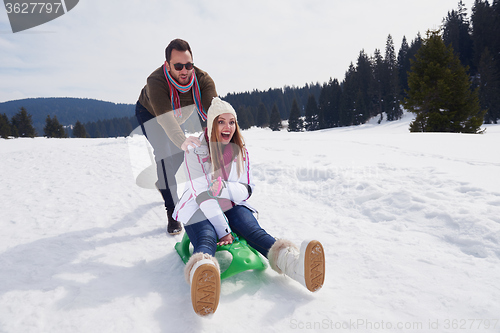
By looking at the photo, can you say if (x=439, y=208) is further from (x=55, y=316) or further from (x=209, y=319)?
(x=55, y=316)

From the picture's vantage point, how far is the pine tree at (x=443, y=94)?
581 inches

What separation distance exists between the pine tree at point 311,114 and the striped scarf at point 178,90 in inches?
2005

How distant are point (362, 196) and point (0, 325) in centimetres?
382

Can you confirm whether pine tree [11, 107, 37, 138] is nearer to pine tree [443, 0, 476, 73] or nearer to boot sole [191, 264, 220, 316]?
boot sole [191, 264, 220, 316]

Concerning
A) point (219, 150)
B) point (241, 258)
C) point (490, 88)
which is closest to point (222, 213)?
point (241, 258)

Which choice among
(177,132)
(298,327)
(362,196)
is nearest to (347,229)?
(362,196)

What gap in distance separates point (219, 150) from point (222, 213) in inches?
23.4

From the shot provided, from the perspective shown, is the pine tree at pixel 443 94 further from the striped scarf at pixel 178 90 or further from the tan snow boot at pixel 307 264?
the tan snow boot at pixel 307 264

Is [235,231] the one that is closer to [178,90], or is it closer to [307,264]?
[307,264]

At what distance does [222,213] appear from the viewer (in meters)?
2.32

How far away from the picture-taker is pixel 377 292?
1.90 metres

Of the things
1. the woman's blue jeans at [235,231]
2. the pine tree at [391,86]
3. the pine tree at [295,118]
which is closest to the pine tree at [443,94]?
the woman's blue jeans at [235,231]

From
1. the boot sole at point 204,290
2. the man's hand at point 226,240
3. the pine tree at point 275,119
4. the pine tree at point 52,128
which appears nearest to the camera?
the boot sole at point 204,290

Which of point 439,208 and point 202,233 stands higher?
point 202,233
